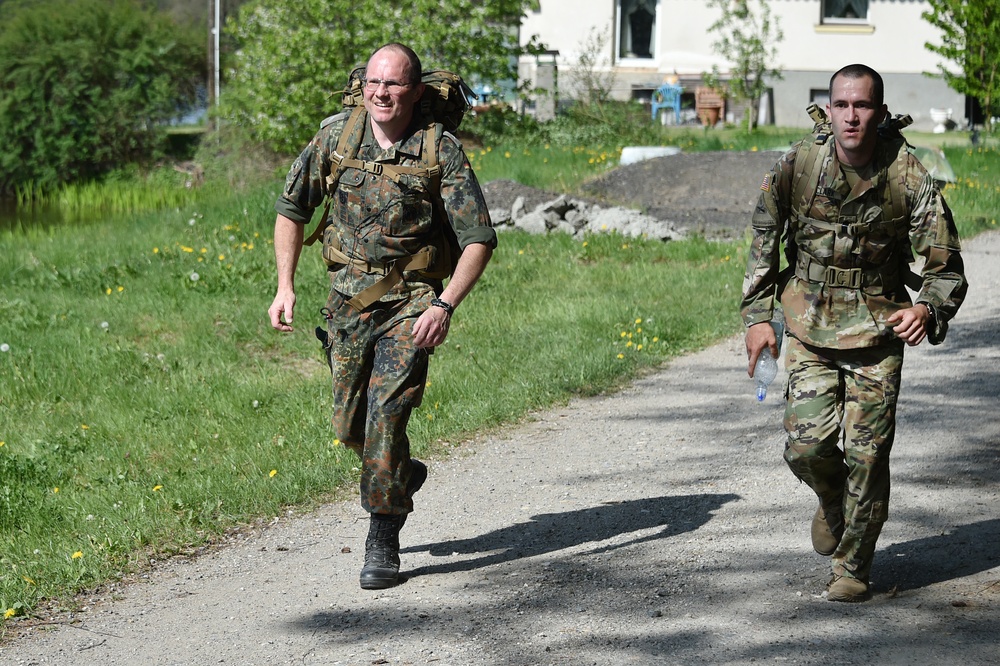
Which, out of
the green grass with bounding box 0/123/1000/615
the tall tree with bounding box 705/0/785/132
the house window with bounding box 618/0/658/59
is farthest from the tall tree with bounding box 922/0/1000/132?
the house window with bounding box 618/0/658/59

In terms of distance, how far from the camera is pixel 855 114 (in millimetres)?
4113

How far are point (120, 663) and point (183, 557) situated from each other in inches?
42.6

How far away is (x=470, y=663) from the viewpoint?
13.3 ft

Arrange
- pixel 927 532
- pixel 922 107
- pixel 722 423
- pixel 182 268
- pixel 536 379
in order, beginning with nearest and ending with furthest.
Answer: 1. pixel 927 532
2. pixel 722 423
3. pixel 536 379
4. pixel 182 268
5. pixel 922 107

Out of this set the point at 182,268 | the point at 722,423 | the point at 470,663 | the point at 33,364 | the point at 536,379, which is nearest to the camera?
the point at 470,663

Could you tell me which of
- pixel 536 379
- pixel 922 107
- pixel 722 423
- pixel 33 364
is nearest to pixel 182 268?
pixel 33 364

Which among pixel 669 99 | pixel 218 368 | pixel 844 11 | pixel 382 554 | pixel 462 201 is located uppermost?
pixel 844 11

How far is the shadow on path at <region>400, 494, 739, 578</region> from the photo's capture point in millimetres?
5152

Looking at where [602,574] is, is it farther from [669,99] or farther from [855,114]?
[669,99]

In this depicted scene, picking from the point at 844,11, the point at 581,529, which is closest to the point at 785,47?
the point at 844,11

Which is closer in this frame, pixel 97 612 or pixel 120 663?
pixel 120 663

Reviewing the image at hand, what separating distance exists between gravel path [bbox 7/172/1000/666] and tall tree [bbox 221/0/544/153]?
14.3m

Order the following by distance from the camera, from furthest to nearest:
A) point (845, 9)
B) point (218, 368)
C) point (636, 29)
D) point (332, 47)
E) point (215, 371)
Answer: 1. point (636, 29)
2. point (845, 9)
3. point (332, 47)
4. point (218, 368)
5. point (215, 371)

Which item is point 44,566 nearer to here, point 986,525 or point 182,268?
point 986,525
